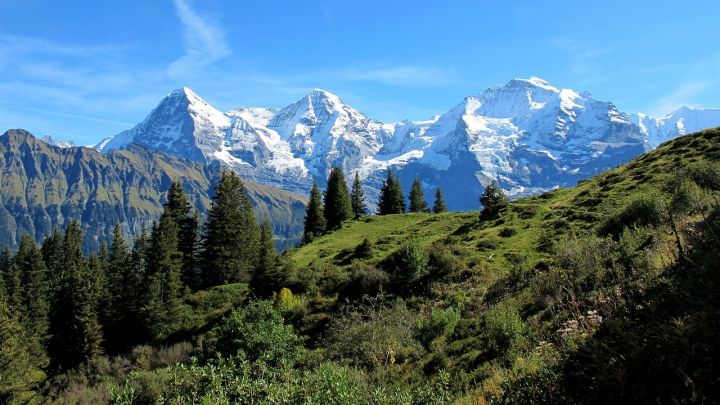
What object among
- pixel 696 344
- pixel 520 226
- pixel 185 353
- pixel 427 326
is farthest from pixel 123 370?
pixel 696 344

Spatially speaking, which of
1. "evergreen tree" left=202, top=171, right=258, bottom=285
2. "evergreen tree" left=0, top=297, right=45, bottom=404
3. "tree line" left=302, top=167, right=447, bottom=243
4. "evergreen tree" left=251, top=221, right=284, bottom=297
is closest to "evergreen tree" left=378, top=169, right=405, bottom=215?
"tree line" left=302, top=167, right=447, bottom=243

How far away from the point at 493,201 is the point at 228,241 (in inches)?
1329

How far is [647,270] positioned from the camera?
11.8m

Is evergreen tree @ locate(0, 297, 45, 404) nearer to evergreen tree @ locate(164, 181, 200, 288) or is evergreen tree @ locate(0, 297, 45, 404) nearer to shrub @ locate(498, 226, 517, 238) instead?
evergreen tree @ locate(164, 181, 200, 288)

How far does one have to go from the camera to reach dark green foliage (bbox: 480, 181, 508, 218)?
4331cm

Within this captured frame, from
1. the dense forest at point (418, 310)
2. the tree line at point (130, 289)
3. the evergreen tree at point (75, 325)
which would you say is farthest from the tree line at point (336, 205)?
the evergreen tree at point (75, 325)

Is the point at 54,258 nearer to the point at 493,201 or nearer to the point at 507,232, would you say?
the point at 493,201

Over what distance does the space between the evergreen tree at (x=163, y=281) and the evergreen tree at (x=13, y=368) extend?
10.4m

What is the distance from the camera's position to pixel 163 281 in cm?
5222

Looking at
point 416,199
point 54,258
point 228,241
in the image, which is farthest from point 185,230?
point 416,199

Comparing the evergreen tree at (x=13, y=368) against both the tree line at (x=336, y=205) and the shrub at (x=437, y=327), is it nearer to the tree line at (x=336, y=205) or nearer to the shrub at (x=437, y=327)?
the shrub at (x=437, y=327)

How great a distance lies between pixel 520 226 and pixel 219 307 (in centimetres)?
3027

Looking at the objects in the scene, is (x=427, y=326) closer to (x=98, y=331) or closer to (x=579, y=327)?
(x=579, y=327)

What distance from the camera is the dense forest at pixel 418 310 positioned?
8.16 metres
